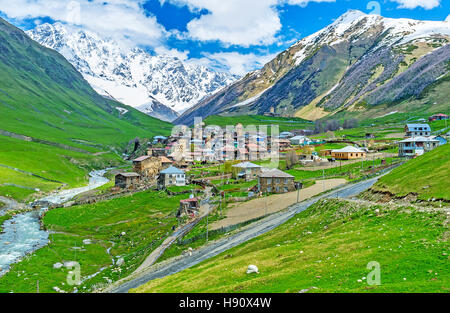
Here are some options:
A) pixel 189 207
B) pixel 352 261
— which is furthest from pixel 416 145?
pixel 352 261

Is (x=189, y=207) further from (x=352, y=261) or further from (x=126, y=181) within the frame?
(x=352, y=261)

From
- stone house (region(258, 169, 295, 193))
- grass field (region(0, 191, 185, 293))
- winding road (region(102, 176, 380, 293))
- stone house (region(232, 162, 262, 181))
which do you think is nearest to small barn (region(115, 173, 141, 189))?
grass field (region(0, 191, 185, 293))

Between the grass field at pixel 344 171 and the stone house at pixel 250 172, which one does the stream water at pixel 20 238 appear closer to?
the stone house at pixel 250 172

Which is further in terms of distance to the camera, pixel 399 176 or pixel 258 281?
pixel 399 176

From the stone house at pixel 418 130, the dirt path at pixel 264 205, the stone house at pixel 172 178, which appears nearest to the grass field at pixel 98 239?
the stone house at pixel 172 178

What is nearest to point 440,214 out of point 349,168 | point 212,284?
point 212,284

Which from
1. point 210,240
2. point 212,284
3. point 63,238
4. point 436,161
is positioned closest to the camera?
point 212,284
